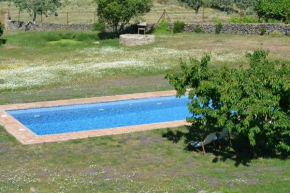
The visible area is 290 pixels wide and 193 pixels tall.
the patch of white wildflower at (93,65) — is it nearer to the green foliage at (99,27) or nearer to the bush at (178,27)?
the bush at (178,27)

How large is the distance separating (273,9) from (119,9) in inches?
621

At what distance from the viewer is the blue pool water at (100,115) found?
23.0 metres

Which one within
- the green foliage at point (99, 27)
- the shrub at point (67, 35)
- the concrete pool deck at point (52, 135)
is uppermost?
the green foliage at point (99, 27)

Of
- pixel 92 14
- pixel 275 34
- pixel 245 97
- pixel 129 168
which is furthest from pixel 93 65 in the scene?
pixel 92 14

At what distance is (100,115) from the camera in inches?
974

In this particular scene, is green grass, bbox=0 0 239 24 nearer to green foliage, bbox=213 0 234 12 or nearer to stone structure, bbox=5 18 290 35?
green foliage, bbox=213 0 234 12

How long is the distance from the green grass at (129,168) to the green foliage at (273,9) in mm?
33769

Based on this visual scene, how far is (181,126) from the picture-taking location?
22.1 metres

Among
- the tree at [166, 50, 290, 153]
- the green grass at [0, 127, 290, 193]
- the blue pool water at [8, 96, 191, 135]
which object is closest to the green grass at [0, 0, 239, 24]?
the blue pool water at [8, 96, 191, 135]

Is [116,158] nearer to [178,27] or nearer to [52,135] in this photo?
[52,135]

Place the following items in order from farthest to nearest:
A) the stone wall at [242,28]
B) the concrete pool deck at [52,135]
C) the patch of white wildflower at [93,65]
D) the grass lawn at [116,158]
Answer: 1. the stone wall at [242,28]
2. the patch of white wildflower at [93,65]
3. the concrete pool deck at [52,135]
4. the grass lawn at [116,158]

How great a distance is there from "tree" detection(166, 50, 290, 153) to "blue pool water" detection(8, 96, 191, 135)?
6553mm

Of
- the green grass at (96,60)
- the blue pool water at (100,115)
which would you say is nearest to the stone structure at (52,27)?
the green grass at (96,60)

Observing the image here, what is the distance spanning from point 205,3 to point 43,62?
3255cm
